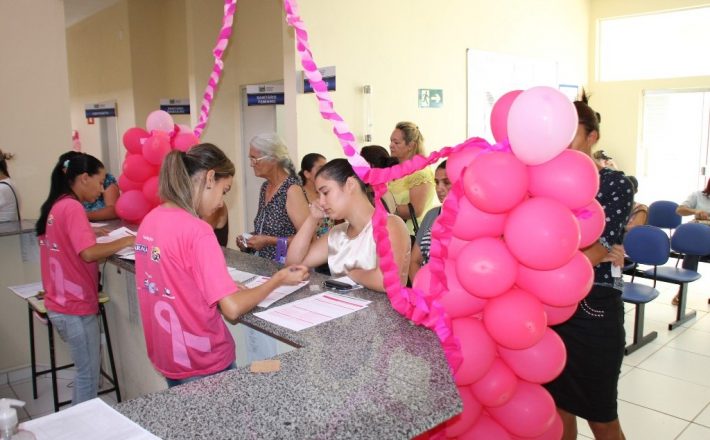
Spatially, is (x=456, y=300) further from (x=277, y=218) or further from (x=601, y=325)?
(x=277, y=218)

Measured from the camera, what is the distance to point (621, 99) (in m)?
8.98

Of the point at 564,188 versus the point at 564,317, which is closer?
the point at 564,188

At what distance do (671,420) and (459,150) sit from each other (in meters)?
2.47

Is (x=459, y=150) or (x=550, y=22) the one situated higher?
(x=550, y=22)

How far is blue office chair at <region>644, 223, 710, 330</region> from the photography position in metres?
4.66

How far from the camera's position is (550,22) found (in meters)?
8.33

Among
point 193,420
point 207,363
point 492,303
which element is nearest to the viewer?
point 193,420

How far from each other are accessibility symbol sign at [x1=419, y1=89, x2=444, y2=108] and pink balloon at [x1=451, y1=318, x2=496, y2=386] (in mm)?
5002

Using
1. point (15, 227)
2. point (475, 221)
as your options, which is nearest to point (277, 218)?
point (475, 221)

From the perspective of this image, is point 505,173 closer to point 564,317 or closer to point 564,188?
point 564,188

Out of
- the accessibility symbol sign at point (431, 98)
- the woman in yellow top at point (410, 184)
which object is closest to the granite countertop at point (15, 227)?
the woman in yellow top at point (410, 184)

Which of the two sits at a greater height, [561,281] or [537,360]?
[561,281]

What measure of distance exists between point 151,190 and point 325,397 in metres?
2.47

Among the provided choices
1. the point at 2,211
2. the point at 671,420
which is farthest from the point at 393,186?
the point at 2,211
